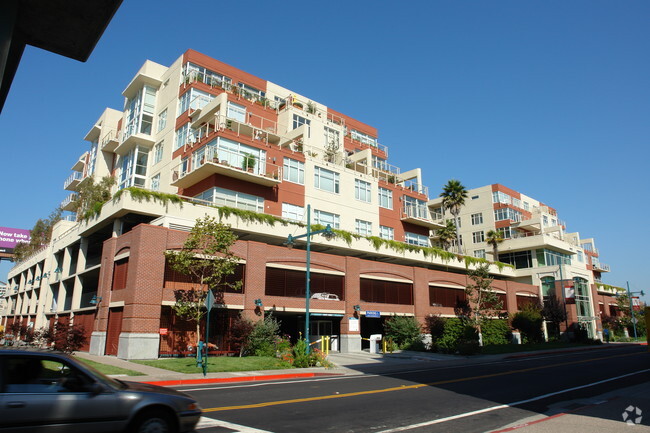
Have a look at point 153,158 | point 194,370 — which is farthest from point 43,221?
point 194,370

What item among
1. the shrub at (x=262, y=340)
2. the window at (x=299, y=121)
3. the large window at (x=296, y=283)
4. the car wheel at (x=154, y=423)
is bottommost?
the car wheel at (x=154, y=423)

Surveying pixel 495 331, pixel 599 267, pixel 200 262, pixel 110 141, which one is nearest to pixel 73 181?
pixel 110 141

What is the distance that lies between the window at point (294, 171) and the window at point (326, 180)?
1.57 metres

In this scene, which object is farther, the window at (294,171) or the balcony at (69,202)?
the balcony at (69,202)

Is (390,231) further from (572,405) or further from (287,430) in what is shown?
(287,430)

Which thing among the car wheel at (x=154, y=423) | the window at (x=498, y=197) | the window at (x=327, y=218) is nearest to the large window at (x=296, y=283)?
the window at (x=327, y=218)

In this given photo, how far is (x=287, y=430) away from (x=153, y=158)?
40606 millimetres

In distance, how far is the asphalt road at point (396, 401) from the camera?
9.10 metres

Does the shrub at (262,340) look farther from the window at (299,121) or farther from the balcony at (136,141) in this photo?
the balcony at (136,141)

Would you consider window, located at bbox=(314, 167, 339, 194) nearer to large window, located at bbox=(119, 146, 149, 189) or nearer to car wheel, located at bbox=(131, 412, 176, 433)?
large window, located at bbox=(119, 146, 149, 189)

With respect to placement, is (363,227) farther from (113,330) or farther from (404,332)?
(113,330)

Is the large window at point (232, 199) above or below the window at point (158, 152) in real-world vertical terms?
below

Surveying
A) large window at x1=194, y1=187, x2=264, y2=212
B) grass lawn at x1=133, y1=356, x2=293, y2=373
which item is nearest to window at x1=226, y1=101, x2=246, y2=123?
large window at x1=194, y1=187, x2=264, y2=212

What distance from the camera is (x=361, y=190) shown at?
46.6 metres
